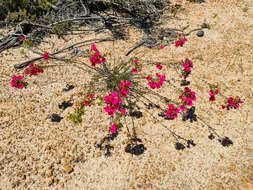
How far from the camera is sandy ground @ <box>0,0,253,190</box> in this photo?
104 inches

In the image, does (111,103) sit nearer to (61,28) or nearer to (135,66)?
(135,66)

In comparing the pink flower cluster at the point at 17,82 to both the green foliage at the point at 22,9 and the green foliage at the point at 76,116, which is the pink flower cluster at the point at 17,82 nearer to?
the green foliage at the point at 76,116

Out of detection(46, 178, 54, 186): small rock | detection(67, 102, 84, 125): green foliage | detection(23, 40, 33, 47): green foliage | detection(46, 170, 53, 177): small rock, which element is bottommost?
detection(46, 178, 54, 186): small rock

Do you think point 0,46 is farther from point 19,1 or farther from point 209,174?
point 209,174

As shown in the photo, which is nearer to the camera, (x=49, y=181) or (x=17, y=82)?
(x=49, y=181)

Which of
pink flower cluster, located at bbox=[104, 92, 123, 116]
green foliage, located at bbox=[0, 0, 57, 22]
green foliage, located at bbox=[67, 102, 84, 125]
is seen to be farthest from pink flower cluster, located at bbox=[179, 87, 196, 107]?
green foliage, located at bbox=[0, 0, 57, 22]

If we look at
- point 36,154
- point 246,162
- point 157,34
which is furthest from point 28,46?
point 246,162

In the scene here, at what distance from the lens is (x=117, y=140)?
3.02 meters

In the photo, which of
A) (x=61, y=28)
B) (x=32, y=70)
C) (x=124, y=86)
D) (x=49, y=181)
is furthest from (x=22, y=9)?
(x=49, y=181)

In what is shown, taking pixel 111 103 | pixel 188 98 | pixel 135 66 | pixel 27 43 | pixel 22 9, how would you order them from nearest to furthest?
A: pixel 111 103 < pixel 188 98 < pixel 135 66 < pixel 27 43 < pixel 22 9

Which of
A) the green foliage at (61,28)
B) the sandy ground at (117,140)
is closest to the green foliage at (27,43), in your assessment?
the sandy ground at (117,140)

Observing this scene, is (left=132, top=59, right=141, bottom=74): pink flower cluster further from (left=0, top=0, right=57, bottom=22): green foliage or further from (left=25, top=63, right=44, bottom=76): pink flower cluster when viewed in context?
(left=0, top=0, right=57, bottom=22): green foliage

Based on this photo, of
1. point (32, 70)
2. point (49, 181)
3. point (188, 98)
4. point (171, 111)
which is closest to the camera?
point (49, 181)

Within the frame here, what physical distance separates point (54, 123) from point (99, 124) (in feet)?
2.59
